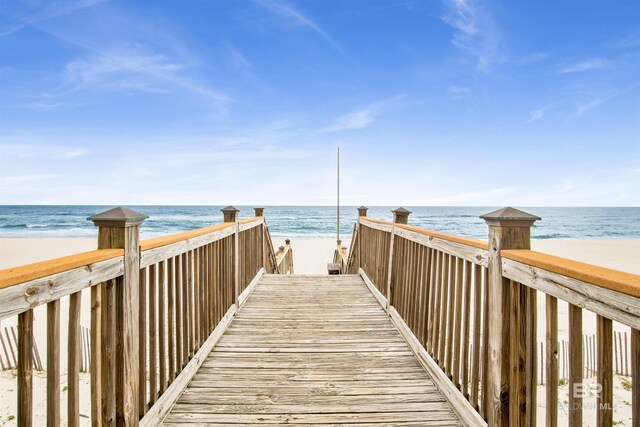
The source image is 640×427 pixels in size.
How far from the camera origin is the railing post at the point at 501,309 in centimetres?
169

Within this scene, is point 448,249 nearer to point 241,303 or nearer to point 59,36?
point 241,303

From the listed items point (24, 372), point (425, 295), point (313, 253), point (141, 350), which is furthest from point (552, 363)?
point (313, 253)

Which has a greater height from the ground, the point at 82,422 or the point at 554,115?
the point at 554,115

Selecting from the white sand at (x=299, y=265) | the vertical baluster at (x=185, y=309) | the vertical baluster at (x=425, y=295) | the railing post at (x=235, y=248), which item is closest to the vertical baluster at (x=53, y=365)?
the vertical baluster at (x=185, y=309)

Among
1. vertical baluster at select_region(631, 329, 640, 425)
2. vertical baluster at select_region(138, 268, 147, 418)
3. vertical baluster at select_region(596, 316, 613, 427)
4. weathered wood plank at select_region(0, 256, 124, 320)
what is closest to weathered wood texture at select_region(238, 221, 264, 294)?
vertical baluster at select_region(138, 268, 147, 418)

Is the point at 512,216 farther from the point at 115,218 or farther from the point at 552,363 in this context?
the point at 115,218

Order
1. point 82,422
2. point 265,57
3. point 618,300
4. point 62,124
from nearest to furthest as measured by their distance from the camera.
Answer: point 618,300 < point 82,422 < point 265,57 < point 62,124

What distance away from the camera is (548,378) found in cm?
137

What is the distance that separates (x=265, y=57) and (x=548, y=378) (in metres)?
25.2

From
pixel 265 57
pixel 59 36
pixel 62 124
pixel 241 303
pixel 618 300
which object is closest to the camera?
pixel 618 300

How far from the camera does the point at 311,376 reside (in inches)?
103

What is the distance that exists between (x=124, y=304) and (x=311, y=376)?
1.59 metres

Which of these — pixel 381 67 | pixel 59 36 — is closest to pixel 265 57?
pixel 381 67

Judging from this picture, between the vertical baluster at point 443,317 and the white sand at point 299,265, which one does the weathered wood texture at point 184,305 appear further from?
the white sand at point 299,265
